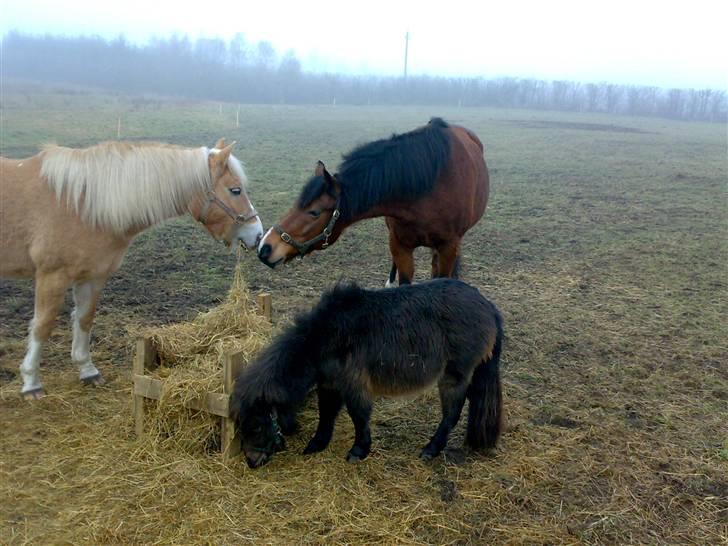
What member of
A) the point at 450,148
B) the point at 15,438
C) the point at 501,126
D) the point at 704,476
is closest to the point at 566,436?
the point at 704,476

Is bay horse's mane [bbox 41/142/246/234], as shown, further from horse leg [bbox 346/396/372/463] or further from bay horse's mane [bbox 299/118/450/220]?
horse leg [bbox 346/396/372/463]

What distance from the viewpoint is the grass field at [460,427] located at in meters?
3.01

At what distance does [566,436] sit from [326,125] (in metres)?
30.5

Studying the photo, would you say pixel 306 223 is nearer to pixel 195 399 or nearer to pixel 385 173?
pixel 385 173

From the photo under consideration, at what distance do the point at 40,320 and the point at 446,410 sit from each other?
109 inches

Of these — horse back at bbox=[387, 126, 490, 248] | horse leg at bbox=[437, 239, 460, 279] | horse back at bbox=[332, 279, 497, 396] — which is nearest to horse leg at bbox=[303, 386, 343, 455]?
horse back at bbox=[332, 279, 497, 396]

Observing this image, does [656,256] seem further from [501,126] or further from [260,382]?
[501,126]

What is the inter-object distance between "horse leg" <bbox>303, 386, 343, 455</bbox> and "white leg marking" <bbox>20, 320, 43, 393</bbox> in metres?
2.01

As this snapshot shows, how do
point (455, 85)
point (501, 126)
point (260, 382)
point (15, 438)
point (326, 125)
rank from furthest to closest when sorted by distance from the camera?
point (455, 85)
point (501, 126)
point (326, 125)
point (15, 438)
point (260, 382)

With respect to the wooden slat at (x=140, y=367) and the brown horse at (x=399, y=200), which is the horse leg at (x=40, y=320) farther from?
the brown horse at (x=399, y=200)

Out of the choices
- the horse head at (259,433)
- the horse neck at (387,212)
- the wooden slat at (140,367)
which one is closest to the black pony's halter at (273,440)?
the horse head at (259,433)

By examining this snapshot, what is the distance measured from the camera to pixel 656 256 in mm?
8422

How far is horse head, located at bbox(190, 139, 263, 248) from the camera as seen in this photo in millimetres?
4293

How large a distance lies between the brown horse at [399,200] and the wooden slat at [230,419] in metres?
1.19
